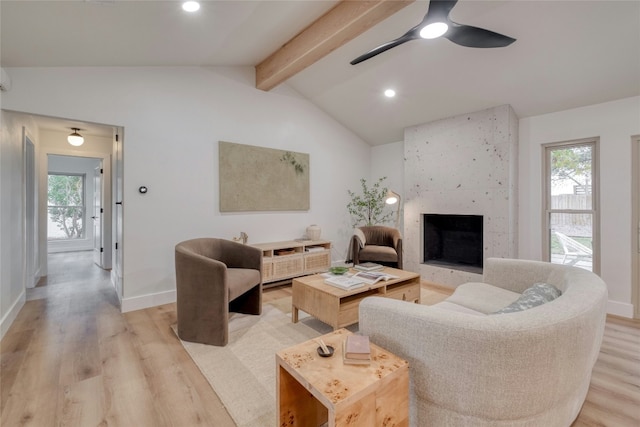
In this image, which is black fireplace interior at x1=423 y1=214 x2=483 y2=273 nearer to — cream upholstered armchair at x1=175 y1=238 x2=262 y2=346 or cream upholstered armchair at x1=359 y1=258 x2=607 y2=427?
cream upholstered armchair at x1=359 y1=258 x2=607 y2=427

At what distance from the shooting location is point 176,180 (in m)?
3.55

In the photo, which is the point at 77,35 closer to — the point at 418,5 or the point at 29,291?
the point at 418,5

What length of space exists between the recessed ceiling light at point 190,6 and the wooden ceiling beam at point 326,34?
3.87 ft

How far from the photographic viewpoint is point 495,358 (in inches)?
42.8

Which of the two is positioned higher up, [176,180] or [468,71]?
[468,71]

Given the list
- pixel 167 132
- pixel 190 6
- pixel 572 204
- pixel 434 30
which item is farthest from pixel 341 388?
pixel 572 204

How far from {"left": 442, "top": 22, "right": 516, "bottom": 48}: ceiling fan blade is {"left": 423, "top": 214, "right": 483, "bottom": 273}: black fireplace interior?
2.41 meters

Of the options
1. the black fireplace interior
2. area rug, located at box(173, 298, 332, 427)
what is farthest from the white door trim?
area rug, located at box(173, 298, 332, 427)

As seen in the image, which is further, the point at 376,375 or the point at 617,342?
the point at 617,342

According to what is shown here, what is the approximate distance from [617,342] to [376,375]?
2.74 meters

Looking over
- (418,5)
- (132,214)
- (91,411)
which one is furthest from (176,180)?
(418,5)

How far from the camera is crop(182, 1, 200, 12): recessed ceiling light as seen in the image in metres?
2.19

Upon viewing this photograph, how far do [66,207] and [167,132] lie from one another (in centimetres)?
624

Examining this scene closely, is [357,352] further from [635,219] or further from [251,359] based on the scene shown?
[635,219]
